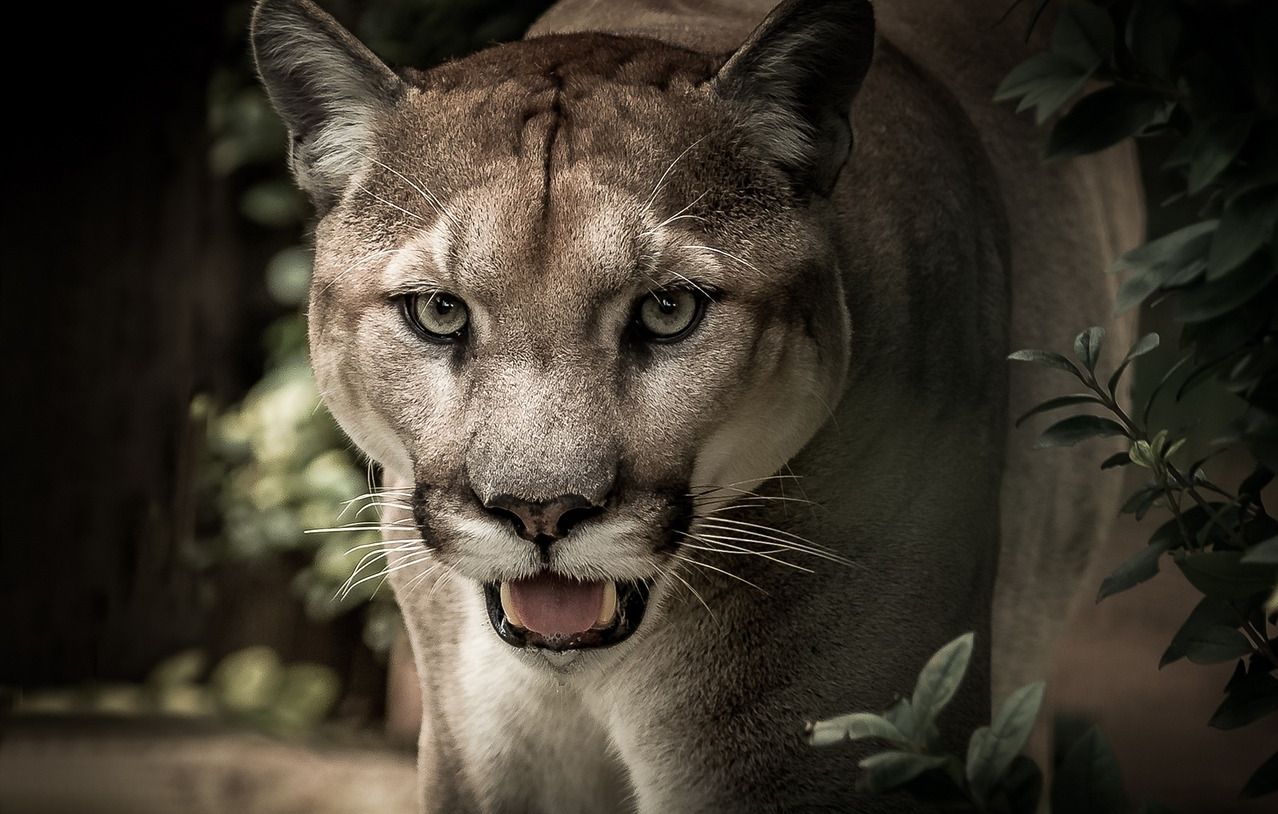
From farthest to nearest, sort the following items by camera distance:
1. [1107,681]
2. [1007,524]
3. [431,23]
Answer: [1107,681] < [431,23] < [1007,524]

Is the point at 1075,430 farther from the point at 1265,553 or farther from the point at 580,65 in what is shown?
the point at 580,65

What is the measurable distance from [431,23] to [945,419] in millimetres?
2193

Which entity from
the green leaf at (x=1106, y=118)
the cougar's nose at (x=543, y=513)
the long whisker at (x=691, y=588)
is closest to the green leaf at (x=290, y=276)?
the long whisker at (x=691, y=588)

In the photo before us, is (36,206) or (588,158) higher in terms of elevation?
(588,158)

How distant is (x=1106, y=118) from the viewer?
2006mm

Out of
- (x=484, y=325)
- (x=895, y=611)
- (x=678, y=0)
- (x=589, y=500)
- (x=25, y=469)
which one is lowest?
(x=25, y=469)

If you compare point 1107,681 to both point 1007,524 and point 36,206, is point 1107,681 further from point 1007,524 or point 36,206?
point 36,206

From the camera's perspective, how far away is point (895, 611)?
2459 millimetres

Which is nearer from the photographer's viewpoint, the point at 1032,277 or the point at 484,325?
the point at 484,325

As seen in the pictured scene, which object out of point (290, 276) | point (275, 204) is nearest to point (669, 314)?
point (290, 276)

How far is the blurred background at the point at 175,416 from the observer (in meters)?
4.39

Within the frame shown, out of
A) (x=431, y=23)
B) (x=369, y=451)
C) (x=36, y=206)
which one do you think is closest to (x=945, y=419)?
(x=369, y=451)

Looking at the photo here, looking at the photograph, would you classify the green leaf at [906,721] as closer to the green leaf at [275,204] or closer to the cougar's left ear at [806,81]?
the cougar's left ear at [806,81]

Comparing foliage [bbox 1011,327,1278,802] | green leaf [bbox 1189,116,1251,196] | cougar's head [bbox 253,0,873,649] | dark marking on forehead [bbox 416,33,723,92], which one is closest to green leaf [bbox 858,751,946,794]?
foliage [bbox 1011,327,1278,802]
